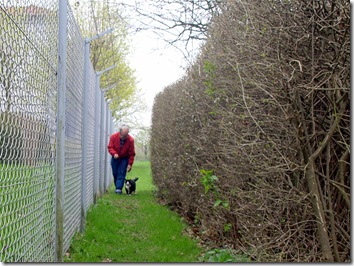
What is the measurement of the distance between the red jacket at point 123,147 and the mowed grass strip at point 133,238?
284cm

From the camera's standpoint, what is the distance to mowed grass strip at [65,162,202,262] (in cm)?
539

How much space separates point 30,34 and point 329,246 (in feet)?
7.47

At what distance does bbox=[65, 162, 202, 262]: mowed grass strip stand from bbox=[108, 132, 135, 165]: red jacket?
9.30ft

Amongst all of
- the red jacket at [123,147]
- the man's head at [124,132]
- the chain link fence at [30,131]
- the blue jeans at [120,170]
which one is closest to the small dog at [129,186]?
the blue jeans at [120,170]

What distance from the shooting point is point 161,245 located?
6.01 meters

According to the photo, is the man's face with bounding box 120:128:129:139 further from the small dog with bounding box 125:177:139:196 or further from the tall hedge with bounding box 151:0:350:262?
the tall hedge with bounding box 151:0:350:262

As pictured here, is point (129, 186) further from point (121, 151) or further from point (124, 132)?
point (124, 132)

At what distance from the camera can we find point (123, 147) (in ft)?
39.6

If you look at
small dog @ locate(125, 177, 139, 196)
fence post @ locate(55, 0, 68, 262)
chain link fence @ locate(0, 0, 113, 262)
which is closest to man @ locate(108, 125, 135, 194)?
small dog @ locate(125, 177, 139, 196)

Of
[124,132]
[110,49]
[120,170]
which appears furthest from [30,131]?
[110,49]

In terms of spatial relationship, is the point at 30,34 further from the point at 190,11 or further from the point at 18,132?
the point at 190,11

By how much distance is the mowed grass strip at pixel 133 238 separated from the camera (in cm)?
539

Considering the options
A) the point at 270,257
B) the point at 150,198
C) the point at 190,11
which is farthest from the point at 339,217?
the point at 150,198

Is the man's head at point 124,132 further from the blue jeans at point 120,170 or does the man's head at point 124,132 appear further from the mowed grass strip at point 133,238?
the mowed grass strip at point 133,238
